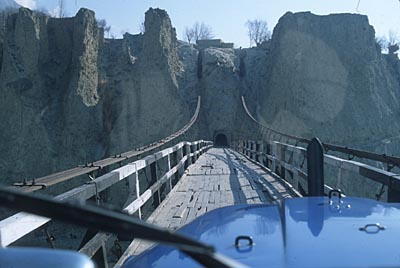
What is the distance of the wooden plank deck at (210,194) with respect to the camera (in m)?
6.14

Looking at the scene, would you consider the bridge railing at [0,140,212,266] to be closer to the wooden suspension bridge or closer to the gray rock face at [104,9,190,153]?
the wooden suspension bridge

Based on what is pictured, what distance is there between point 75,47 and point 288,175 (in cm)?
4021

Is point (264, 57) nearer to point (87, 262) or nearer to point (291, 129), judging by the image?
point (291, 129)

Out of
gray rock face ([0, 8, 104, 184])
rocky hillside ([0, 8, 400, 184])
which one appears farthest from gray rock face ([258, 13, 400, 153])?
gray rock face ([0, 8, 104, 184])

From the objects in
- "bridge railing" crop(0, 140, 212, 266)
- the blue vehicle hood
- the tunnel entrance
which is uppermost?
the blue vehicle hood

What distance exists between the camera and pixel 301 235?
2068 millimetres

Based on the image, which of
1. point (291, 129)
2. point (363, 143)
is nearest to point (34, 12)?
point (291, 129)

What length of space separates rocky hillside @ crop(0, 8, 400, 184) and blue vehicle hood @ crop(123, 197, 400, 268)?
134 feet

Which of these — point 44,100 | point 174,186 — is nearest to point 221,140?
point 44,100

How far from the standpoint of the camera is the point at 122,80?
49125mm

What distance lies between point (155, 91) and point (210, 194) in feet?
134

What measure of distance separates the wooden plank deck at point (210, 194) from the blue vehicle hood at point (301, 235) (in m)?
2.03

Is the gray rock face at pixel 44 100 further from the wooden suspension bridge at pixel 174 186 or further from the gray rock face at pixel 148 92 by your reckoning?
the wooden suspension bridge at pixel 174 186

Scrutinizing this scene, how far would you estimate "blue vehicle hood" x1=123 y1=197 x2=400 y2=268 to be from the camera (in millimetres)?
1752
